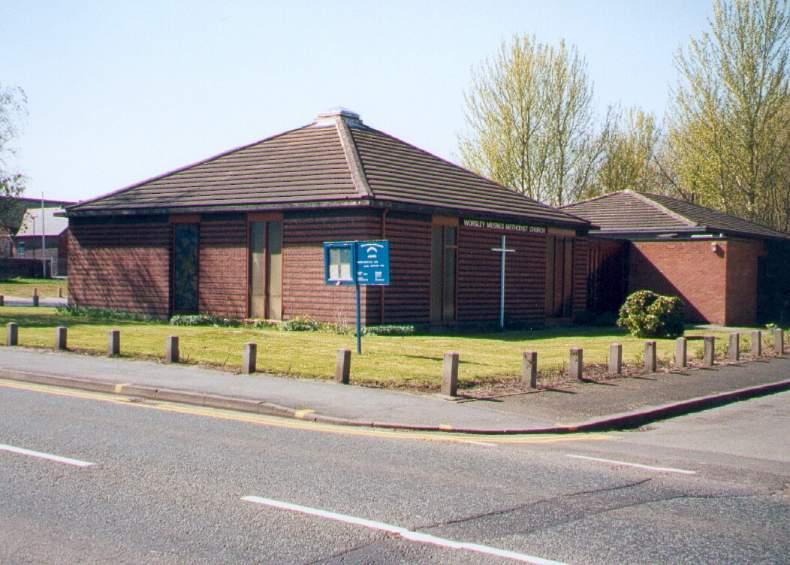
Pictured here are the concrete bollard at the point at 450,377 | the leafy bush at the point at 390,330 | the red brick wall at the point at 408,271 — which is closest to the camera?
the concrete bollard at the point at 450,377

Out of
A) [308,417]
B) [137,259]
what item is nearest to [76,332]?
[137,259]

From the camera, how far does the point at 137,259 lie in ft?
92.8

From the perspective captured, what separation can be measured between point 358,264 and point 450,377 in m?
5.34

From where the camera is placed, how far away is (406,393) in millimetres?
13664

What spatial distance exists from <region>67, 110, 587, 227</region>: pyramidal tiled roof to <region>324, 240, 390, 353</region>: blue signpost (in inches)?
188

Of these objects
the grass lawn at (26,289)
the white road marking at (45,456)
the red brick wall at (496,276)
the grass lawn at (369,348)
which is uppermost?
the red brick wall at (496,276)

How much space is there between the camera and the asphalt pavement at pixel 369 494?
238 inches

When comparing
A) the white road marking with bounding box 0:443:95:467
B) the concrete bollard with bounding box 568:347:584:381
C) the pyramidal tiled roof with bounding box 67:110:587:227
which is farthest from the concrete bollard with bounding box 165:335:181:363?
the pyramidal tiled roof with bounding box 67:110:587:227

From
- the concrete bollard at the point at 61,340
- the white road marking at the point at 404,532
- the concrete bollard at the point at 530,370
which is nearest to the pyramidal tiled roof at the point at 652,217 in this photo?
the concrete bollard at the point at 530,370

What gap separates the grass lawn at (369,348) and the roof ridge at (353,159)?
402 cm

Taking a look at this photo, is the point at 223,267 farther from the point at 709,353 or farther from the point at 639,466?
the point at 639,466

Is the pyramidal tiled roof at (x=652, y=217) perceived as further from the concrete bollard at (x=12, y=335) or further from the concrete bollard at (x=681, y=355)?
the concrete bollard at (x=12, y=335)

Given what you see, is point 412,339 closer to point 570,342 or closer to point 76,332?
point 570,342

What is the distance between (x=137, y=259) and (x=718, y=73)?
31.9 meters
